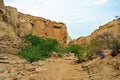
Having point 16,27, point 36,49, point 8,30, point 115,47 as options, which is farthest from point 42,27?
point 115,47

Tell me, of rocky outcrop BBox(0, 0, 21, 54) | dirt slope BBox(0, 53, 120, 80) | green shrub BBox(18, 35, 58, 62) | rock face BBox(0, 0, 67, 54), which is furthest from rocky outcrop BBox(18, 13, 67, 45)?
dirt slope BBox(0, 53, 120, 80)

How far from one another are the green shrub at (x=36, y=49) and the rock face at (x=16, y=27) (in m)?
1.05

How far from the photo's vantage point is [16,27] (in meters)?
31.9

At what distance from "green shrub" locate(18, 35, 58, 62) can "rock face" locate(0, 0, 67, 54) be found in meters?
1.05

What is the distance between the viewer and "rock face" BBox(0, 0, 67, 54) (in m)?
26.7

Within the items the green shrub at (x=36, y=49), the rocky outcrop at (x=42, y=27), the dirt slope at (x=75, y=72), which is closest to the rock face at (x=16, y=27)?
the rocky outcrop at (x=42, y=27)

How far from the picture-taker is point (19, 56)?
2530cm

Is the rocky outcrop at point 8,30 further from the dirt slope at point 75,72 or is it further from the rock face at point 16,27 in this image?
the dirt slope at point 75,72

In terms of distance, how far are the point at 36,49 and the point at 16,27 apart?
25.3 ft

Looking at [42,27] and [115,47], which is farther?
[42,27]

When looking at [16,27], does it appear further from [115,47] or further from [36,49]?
[115,47]

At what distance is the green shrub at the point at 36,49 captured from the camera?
75.5 feet

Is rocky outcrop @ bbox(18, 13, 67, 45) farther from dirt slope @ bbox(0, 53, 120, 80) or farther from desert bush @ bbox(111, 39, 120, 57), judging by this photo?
desert bush @ bbox(111, 39, 120, 57)

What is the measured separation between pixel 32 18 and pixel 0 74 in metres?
29.5
